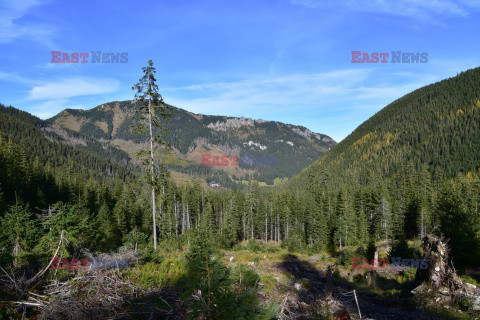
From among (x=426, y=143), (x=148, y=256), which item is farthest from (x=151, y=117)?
(x=426, y=143)

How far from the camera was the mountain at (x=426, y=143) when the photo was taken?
114525mm

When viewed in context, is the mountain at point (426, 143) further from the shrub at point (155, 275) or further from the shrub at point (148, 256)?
the shrub at point (155, 275)

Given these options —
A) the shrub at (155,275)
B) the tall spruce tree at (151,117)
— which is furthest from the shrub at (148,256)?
the tall spruce tree at (151,117)

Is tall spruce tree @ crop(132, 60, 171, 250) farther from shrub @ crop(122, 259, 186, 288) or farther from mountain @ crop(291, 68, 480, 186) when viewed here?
mountain @ crop(291, 68, 480, 186)

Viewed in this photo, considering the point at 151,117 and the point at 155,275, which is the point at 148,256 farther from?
the point at 151,117

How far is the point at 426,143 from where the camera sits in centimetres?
14150

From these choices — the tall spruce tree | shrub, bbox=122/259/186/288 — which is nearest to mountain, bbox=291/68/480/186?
the tall spruce tree

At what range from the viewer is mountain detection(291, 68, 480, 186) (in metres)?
115

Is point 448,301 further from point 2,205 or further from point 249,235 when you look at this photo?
point 249,235

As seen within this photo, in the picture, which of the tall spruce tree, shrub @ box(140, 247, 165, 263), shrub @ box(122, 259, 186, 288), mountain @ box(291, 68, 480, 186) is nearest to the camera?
shrub @ box(122, 259, 186, 288)

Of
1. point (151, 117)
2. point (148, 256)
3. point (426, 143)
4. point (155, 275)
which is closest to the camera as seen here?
point (155, 275)

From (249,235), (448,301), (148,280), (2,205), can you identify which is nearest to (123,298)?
(148,280)

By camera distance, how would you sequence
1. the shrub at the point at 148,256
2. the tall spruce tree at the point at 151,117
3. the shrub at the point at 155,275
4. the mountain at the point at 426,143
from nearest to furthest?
1. the shrub at the point at 155,275
2. the shrub at the point at 148,256
3. the tall spruce tree at the point at 151,117
4. the mountain at the point at 426,143

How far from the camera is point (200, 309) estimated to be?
337 centimetres
